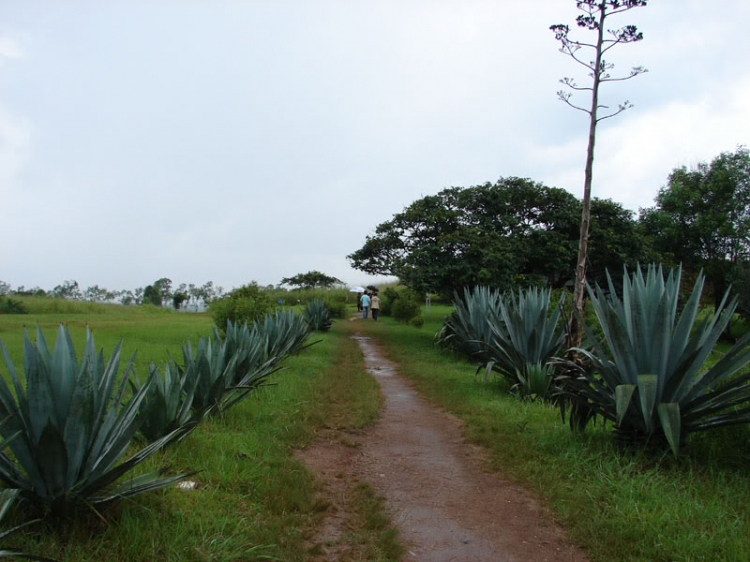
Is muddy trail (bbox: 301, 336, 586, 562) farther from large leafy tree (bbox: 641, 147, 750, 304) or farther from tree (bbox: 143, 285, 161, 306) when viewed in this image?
tree (bbox: 143, 285, 161, 306)

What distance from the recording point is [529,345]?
6738 millimetres

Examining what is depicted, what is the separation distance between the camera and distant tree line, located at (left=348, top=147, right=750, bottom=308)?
49.8 ft

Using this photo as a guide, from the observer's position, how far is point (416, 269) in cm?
1463

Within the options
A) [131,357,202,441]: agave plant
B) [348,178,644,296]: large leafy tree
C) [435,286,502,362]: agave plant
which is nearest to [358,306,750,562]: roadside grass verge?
[131,357,202,441]: agave plant

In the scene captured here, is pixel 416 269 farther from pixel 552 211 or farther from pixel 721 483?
pixel 721 483

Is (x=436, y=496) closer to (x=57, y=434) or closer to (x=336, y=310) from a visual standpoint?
(x=57, y=434)

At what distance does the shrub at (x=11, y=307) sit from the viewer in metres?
25.0

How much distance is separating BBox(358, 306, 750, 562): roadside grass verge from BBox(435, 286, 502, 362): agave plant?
12.0ft

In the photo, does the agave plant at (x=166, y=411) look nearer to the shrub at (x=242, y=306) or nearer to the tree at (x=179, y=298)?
the shrub at (x=242, y=306)

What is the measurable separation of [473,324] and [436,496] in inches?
265

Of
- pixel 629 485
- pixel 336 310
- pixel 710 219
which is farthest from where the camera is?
pixel 336 310

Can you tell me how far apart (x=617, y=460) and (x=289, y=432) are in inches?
109

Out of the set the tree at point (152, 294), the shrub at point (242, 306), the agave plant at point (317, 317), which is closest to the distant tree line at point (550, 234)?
the agave plant at point (317, 317)

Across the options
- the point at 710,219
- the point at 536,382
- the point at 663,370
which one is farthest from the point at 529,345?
the point at 710,219
